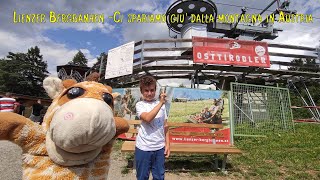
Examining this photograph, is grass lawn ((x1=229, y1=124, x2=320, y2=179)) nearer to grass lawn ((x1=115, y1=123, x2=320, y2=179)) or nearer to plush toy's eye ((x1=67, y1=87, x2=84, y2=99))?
grass lawn ((x1=115, y1=123, x2=320, y2=179))

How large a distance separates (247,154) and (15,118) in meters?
6.50

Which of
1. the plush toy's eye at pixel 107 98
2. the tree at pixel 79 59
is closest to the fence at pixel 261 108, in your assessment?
the plush toy's eye at pixel 107 98

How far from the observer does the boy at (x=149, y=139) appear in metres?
3.10

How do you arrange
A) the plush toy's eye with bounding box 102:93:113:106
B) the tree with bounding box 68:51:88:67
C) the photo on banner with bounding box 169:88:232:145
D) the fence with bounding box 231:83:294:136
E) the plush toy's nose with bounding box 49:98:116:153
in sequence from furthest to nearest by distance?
the tree with bounding box 68:51:88:67, the fence with bounding box 231:83:294:136, the photo on banner with bounding box 169:88:232:145, the plush toy's eye with bounding box 102:93:113:106, the plush toy's nose with bounding box 49:98:116:153

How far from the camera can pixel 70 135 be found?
56.9 inches

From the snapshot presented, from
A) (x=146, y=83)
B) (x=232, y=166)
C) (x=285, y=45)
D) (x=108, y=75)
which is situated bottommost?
(x=232, y=166)

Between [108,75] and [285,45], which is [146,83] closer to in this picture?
[108,75]

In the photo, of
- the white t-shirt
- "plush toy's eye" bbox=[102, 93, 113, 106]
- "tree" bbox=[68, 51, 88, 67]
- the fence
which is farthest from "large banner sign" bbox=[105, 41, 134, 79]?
"tree" bbox=[68, 51, 88, 67]

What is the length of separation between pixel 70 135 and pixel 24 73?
59.2m

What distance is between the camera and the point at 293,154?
22.2ft

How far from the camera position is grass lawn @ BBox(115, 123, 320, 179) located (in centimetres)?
551

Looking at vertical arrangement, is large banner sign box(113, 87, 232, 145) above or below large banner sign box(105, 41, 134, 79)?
below

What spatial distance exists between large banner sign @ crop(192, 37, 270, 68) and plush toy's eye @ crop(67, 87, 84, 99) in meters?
8.31

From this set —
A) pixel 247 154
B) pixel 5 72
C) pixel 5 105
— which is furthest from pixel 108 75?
pixel 5 72
